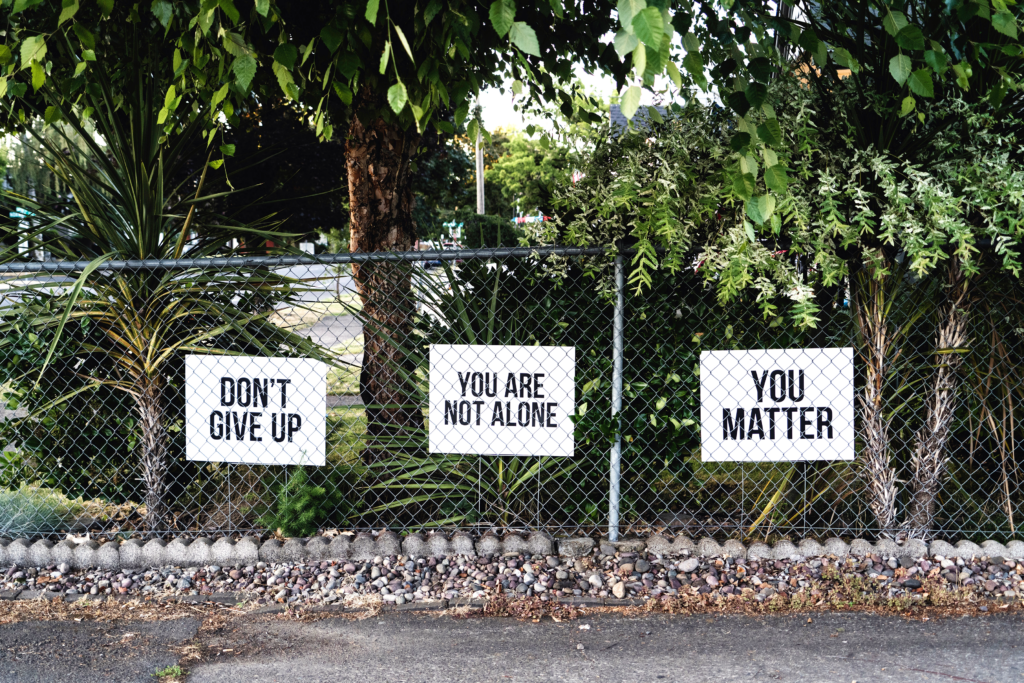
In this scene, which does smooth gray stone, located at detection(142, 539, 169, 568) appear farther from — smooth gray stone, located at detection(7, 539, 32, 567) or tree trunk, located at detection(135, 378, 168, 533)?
smooth gray stone, located at detection(7, 539, 32, 567)

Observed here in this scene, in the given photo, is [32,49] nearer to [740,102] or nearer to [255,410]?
[255,410]

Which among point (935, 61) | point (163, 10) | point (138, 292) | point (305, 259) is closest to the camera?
point (935, 61)

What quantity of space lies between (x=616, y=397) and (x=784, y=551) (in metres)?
1.11

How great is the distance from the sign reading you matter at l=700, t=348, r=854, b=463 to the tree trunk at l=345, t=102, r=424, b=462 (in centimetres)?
151

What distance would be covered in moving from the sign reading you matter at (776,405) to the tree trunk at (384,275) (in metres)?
1.51

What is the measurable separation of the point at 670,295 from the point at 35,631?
10.4 feet

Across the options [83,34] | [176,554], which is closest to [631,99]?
[83,34]

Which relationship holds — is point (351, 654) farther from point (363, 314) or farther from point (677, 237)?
point (677, 237)

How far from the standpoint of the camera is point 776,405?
3625 millimetres

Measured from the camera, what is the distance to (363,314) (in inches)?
155

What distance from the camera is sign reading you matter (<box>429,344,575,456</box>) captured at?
12.1ft

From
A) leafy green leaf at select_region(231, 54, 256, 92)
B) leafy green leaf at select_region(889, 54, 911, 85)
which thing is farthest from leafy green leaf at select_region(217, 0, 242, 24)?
leafy green leaf at select_region(889, 54, 911, 85)

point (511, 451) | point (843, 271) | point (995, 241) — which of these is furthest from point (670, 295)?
point (995, 241)

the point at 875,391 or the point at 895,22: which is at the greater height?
the point at 895,22
